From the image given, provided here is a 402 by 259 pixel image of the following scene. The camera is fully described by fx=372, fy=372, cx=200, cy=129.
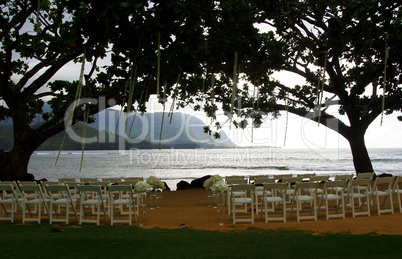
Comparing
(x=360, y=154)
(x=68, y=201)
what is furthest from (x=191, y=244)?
(x=360, y=154)

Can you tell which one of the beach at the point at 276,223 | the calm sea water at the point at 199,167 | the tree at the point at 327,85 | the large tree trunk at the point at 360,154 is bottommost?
the calm sea water at the point at 199,167

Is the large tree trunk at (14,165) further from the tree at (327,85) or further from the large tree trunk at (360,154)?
the large tree trunk at (360,154)

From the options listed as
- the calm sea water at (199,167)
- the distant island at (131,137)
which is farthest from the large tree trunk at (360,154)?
the distant island at (131,137)

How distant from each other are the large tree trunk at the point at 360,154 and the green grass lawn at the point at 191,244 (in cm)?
1177

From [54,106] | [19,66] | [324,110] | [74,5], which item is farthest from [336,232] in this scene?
[19,66]

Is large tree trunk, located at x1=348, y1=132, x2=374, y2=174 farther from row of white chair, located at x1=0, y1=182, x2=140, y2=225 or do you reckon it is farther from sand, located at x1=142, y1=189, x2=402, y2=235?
row of white chair, located at x1=0, y1=182, x2=140, y2=225

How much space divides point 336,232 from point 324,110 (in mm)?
12555

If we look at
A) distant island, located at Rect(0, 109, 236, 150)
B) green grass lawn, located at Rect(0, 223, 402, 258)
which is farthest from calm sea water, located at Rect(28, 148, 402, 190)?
green grass lawn, located at Rect(0, 223, 402, 258)

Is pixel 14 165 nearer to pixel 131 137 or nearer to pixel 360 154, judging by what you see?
pixel 360 154

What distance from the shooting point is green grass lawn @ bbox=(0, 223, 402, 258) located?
5082 millimetres

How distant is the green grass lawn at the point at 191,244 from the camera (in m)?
5.08

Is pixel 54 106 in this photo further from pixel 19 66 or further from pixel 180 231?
pixel 180 231

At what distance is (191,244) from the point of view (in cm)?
575

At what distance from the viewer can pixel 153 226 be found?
7.84 metres
